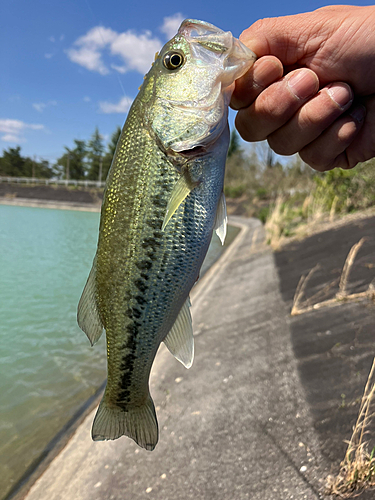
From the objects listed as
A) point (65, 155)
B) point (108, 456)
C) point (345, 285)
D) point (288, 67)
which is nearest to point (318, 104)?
point (288, 67)

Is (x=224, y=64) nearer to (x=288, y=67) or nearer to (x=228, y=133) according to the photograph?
(x=228, y=133)

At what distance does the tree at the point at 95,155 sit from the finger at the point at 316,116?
69.3 metres

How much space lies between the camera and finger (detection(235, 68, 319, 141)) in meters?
2.02

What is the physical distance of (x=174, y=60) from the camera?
75.9 inches

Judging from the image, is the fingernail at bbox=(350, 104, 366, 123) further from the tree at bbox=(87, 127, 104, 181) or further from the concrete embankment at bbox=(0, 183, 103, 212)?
the tree at bbox=(87, 127, 104, 181)

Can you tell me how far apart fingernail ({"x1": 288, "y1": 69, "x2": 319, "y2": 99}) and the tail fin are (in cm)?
206

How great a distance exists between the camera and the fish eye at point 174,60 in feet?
6.31

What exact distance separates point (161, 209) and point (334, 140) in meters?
1.32

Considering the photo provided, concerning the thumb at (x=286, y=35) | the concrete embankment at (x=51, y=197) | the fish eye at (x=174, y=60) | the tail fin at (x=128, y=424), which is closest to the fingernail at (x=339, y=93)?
the thumb at (x=286, y=35)

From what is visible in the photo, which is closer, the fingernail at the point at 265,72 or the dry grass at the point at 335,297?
the fingernail at the point at 265,72

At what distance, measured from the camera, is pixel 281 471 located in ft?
11.7

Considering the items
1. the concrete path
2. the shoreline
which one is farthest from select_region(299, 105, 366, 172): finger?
the shoreline

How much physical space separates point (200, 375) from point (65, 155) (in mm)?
70516

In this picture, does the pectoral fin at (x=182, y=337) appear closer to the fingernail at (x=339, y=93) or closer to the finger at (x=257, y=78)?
the finger at (x=257, y=78)
